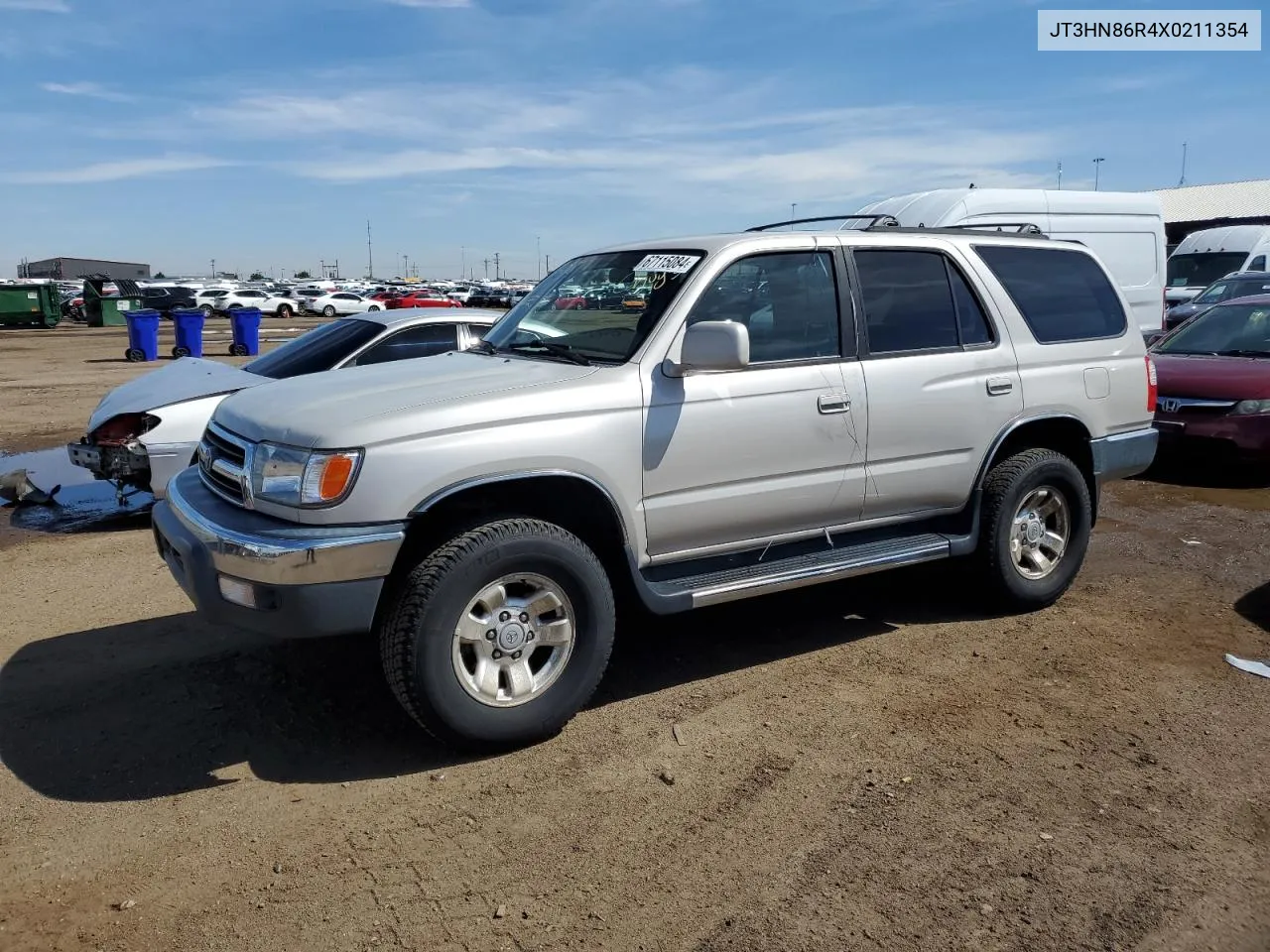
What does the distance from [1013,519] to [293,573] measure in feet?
11.7

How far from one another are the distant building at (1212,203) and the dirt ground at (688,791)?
36.2 meters

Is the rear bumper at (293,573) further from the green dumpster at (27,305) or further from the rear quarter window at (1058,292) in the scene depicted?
the green dumpster at (27,305)

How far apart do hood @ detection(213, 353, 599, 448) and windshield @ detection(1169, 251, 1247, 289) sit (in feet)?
69.1

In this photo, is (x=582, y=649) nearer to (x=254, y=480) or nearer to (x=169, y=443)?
(x=254, y=480)

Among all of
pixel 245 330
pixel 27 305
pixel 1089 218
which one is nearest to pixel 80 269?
pixel 27 305

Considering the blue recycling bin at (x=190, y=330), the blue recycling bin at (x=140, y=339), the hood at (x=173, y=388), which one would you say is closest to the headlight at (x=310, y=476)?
the hood at (x=173, y=388)

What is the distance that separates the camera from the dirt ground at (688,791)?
3.07m

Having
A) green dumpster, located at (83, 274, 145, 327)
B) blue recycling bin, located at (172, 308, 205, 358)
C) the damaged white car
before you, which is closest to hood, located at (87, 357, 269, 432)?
the damaged white car

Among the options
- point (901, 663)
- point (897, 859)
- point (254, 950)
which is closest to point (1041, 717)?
point (901, 663)

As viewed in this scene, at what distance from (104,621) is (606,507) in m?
3.00

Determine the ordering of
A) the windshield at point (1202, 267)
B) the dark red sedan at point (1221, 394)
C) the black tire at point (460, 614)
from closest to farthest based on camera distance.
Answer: the black tire at point (460, 614)
the dark red sedan at point (1221, 394)
the windshield at point (1202, 267)

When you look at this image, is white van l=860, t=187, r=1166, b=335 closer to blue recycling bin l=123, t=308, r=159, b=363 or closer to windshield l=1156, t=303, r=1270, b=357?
windshield l=1156, t=303, r=1270, b=357

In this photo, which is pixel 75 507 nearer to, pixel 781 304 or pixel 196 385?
pixel 196 385

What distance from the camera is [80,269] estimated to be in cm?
10638
